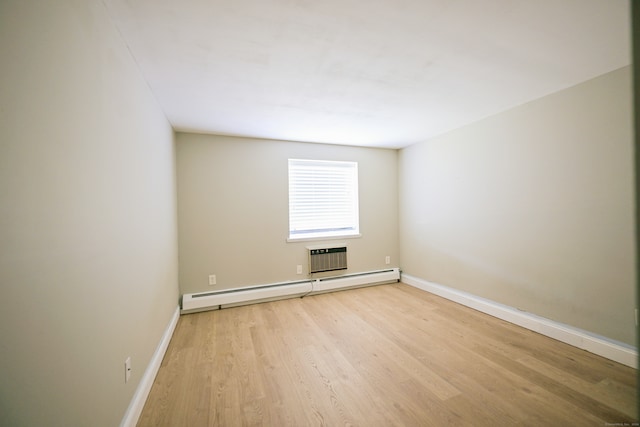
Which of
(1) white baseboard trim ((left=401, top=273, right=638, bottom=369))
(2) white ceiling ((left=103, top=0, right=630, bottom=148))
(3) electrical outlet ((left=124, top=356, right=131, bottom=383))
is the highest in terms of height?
A: (2) white ceiling ((left=103, top=0, right=630, bottom=148))

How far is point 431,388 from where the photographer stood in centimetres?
174

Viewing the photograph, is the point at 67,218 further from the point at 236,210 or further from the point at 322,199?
the point at 322,199

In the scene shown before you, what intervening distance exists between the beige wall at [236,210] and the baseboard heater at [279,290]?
4.3 inches

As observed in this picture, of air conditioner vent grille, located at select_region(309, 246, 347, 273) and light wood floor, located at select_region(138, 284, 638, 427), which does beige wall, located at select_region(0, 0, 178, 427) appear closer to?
light wood floor, located at select_region(138, 284, 638, 427)

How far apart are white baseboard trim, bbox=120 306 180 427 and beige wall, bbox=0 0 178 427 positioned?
75 millimetres

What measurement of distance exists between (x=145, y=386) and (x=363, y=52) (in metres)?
2.75

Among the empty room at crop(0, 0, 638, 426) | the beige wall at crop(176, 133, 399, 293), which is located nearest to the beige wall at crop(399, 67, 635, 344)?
the empty room at crop(0, 0, 638, 426)

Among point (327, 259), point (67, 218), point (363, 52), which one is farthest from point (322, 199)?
point (67, 218)

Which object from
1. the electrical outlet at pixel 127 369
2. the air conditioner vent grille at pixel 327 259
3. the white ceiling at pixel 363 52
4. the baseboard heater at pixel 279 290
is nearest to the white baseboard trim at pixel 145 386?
the electrical outlet at pixel 127 369

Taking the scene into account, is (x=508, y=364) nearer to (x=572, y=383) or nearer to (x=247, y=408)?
(x=572, y=383)

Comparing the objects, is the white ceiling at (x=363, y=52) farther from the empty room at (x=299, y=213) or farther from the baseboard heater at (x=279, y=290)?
the baseboard heater at (x=279, y=290)

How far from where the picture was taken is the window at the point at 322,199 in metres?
3.83

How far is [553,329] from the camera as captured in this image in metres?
2.36

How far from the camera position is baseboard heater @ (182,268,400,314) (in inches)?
124
